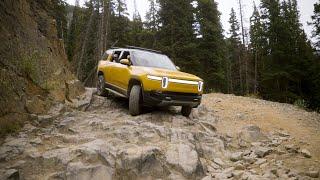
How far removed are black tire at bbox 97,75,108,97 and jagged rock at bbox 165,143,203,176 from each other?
15.5 ft

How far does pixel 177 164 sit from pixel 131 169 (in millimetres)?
1115

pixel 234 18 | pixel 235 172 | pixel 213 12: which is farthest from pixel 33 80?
pixel 234 18

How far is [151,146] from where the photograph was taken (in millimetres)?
8617

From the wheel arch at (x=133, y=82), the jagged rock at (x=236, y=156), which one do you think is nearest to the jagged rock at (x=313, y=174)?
the jagged rock at (x=236, y=156)

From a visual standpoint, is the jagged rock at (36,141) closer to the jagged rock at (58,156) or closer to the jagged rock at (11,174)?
the jagged rock at (58,156)

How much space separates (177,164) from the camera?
821cm

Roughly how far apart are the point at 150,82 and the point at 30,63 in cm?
368

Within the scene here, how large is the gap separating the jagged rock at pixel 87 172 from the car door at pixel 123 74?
3.69m

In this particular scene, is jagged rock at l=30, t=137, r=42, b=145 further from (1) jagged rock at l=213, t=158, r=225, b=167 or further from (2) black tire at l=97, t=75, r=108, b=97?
(1) jagged rock at l=213, t=158, r=225, b=167

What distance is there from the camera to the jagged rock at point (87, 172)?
748cm

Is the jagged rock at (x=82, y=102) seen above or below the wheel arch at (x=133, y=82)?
below

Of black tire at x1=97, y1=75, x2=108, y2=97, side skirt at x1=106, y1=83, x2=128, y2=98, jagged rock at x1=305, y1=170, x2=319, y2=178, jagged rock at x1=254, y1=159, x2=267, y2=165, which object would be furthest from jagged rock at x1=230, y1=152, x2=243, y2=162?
black tire at x1=97, y1=75, x2=108, y2=97

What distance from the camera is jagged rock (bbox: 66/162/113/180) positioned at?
748cm

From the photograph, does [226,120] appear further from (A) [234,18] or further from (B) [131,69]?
(A) [234,18]
